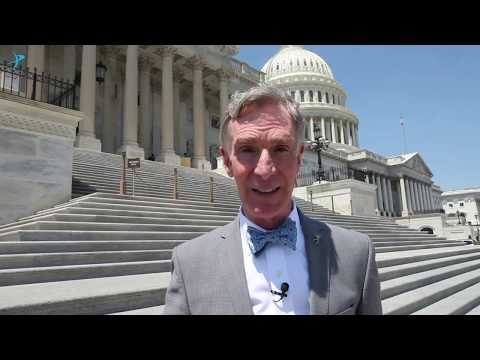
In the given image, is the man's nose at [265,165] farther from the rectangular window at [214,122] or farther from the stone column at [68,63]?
the rectangular window at [214,122]

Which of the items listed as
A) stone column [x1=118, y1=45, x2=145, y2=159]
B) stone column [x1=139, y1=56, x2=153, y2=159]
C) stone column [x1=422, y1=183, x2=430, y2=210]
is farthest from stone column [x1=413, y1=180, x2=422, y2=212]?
stone column [x1=118, y1=45, x2=145, y2=159]

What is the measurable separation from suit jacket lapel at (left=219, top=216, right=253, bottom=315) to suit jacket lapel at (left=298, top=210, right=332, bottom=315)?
330mm

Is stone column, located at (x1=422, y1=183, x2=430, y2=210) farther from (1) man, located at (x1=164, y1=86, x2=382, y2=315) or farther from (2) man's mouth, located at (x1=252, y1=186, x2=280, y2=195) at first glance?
(2) man's mouth, located at (x1=252, y1=186, x2=280, y2=195)

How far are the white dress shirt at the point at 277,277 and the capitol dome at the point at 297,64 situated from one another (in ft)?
315

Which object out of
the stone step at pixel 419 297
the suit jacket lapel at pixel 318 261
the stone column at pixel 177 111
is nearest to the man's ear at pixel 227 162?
the suit jacket lapel at pixel 318 261

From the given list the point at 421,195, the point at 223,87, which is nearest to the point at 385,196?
the point at 421,195

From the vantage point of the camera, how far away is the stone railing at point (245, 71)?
35250 millimetres

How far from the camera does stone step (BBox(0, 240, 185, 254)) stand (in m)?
5.67

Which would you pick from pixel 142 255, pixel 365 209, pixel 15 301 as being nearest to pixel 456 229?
pixel 365 209

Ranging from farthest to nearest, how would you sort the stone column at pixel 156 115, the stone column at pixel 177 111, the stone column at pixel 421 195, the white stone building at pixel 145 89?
the stone column at pixel 421 195 < the stone column at pixel 177 111 < the stone column at pixel 156 115 < the white stone building at pixel 145 89

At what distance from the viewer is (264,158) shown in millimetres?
1630
